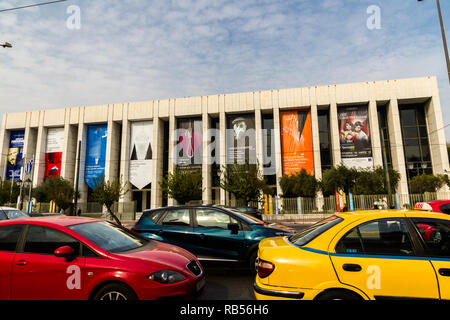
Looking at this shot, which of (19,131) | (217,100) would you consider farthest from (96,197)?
(19,131)

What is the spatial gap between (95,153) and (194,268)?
1655 inches

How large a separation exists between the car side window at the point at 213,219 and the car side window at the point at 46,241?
2.94 meters

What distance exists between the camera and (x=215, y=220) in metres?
6.04

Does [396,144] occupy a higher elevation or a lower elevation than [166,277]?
higher

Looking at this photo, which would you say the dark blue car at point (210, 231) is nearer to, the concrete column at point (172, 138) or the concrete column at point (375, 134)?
the concrete column at point (375, 134)

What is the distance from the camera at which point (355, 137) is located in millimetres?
35062

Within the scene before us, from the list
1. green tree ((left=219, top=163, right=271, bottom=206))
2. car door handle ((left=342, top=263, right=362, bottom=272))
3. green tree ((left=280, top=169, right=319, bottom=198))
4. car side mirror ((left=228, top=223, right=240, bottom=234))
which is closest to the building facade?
green tree ((left=280, top=169, right=319, bottom=198))

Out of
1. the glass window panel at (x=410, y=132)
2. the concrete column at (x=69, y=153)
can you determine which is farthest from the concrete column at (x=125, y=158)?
the glass window panel at (x=410, y=132)

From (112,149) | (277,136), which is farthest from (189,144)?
(277,136)

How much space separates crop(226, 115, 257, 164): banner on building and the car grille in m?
32.8

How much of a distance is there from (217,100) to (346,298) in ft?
125

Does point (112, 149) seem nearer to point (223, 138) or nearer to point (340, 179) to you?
point (223, 138)

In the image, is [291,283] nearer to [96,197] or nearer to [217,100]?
[96,197]

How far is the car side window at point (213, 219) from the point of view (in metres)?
5.96
